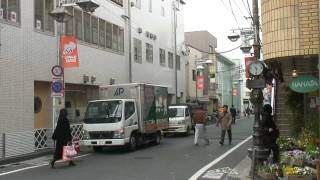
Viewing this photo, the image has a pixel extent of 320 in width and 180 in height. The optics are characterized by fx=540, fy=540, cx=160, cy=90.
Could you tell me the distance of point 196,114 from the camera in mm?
25031

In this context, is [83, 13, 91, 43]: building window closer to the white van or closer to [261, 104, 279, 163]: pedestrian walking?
the white van

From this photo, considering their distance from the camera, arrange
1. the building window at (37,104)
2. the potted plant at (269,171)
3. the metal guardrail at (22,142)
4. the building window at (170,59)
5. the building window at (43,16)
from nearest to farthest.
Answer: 1. the potted plant at (269,171)
2. the metal guardrail at (22,142)
3. the building window at (43,16)
4. the building window at (37,104)
5. the building window at (170,59)

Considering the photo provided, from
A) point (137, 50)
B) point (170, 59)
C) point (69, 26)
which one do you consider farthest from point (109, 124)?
point (170, 59)

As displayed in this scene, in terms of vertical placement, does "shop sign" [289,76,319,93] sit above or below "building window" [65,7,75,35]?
below

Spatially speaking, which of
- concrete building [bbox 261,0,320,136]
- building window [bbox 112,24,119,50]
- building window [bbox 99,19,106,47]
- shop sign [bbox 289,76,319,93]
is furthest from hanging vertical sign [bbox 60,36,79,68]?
shop sign [bbox 289,76,319,93]

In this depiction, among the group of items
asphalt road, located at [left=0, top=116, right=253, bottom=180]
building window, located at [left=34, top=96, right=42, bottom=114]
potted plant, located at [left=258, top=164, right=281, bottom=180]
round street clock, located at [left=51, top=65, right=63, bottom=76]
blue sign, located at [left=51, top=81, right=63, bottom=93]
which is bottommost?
asphalt road, located at [left=0, top=116, right=253, bottom=180]

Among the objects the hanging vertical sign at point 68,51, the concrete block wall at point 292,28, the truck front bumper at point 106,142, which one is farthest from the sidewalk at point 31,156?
the concrete block wall at point 292,28

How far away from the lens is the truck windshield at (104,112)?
21.3 meters

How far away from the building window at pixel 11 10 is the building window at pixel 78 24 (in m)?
5.47

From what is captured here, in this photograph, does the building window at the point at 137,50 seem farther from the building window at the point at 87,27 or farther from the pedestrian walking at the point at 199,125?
the pedestrian walking at the point at 199,125

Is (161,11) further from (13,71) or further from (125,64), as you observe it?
(13,71)

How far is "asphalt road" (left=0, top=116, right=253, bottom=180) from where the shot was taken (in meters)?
14.6

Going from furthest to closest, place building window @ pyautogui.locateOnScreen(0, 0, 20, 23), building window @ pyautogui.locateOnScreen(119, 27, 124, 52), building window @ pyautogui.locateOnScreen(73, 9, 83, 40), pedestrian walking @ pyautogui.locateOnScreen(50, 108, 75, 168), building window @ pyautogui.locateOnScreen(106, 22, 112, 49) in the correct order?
1. building window @ pyautogui.locateOnScreen(119, 27, 124, 52)
2. building window @ pyautogui.locateOnScreen(106, 22, 112, 49)
3. building window @ pyautogui.locateOnScreen(73, 9, 83, 40)
4. building window @ pyautogui.locateOnScreen(0, 0, 20, 23)
5. pedestrian walking @ pyautogui.locateOnScreen(50, 108, 75, 168)

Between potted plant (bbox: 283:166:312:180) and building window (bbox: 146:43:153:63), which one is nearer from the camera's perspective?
potted plant (bbox: 283:166:312:180)
